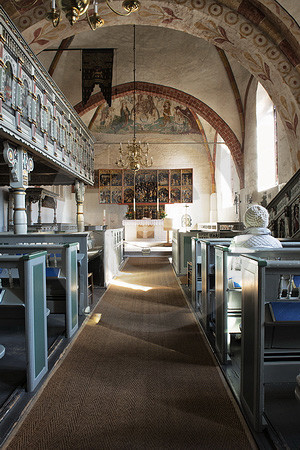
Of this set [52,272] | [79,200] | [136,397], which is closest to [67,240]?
[52,272]

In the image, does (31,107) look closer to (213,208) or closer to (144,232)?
(144,232)

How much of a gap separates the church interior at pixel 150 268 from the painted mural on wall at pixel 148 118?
3.74 metres

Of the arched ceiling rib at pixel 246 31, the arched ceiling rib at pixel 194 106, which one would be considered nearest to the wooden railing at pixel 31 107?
the arched ceiling rib at pixel 246 31

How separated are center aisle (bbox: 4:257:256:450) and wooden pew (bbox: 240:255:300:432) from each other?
257mm

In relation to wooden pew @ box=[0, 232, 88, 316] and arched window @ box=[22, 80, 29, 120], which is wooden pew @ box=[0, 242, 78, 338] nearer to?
wooden pew @ box=[0, 232, 88, 316]

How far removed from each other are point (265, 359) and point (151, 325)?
8.05 feet

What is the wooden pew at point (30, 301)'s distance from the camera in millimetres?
2709

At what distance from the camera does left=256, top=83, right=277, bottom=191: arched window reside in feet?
37.4

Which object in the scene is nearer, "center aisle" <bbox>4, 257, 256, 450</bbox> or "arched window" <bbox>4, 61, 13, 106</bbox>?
"center aisle" <bbox>4, 257, 256, 450</bbox>

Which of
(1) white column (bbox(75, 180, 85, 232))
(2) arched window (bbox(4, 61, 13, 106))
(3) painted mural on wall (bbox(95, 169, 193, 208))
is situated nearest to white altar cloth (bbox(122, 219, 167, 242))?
(3) painted mural on wall (bbox(95, 169, 193, 208))

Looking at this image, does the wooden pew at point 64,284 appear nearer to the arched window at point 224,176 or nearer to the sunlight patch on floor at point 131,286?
the sunlight patch on floor at point 131,286

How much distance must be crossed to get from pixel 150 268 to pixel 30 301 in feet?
25.4

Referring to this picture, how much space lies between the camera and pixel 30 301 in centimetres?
274

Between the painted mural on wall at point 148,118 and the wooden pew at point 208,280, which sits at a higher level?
the painted mural on wall at point 148,118
